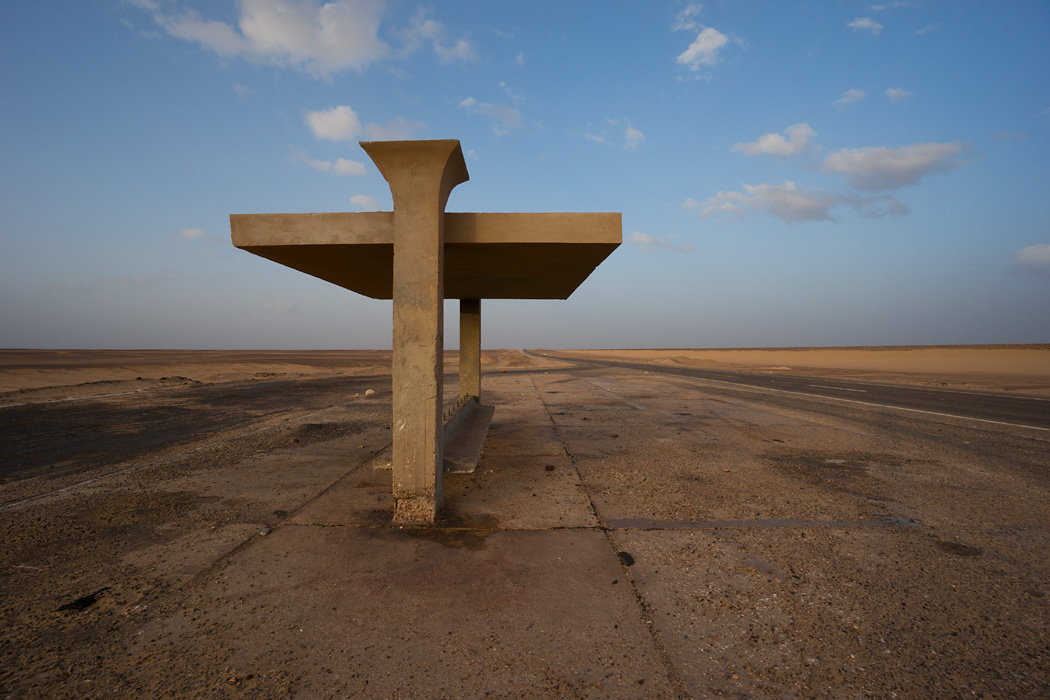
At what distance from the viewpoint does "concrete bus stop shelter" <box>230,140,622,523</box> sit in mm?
3916

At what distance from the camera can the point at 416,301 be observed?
12.9 feet

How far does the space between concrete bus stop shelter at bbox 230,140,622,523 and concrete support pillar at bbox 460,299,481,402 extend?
167 inches

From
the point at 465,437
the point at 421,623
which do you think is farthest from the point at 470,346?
the point at 421,623

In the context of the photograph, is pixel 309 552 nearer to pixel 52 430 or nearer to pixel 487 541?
pixel 487 541

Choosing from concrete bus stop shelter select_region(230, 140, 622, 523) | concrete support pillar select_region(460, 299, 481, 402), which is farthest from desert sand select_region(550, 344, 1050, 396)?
concrete bus stop shelter select_region(230, 140, 622, 523)

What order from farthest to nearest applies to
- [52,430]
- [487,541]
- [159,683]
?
[52,430]
[487,541]
[159,683]

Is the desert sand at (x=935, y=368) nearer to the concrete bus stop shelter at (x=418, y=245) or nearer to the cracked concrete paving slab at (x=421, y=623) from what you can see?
the concrete bus stop shelter at (x=418, y=245)

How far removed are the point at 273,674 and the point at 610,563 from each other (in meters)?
2.17

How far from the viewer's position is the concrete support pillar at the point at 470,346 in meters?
9.38

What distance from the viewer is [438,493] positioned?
419cm

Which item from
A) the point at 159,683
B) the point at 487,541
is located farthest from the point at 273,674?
the point at 487,541

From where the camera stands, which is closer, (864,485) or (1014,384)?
(864,485)

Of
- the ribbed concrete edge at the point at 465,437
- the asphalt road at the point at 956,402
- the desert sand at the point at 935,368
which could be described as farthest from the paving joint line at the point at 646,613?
the desert sand at the point at 935,368

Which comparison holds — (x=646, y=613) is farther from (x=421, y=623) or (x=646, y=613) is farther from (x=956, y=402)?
(x=956, y=402)
